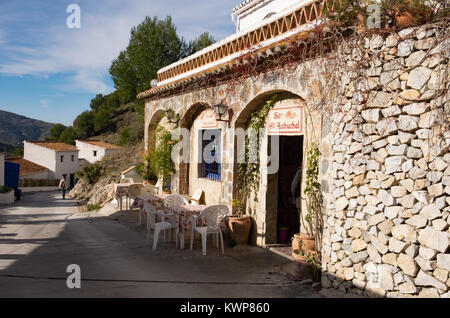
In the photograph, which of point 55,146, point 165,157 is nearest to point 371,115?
point 165,157

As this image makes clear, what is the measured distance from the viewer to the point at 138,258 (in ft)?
21.3

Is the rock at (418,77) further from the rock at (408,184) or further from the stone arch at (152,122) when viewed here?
the stone arch at (152,122)

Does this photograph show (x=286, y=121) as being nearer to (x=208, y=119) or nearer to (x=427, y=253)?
(x=208, y=119)

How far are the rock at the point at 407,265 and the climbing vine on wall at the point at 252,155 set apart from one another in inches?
147

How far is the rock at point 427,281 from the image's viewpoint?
3541mm

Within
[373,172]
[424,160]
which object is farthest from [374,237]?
[424,160]

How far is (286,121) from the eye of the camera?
659 centimetres

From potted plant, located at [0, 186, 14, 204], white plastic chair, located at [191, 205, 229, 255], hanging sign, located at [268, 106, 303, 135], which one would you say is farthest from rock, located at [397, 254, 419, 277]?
potted plant, located at [0, 186, 14, 204]

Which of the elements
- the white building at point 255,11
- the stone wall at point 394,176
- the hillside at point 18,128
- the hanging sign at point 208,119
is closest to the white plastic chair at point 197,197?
the hanging sign at point 208,119

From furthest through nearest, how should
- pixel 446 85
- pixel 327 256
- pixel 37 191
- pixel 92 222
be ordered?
pixel 37 191
pixel 92 222
pixel 327 256
pixel 446 85

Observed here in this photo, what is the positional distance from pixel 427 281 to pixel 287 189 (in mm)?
4119

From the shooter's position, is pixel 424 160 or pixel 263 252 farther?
pixel 263 252
